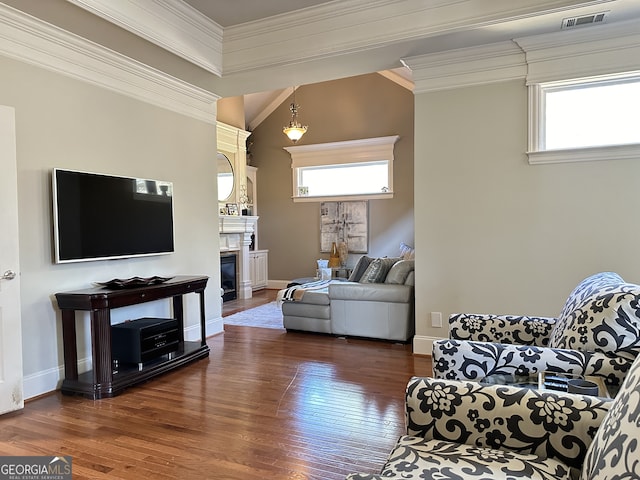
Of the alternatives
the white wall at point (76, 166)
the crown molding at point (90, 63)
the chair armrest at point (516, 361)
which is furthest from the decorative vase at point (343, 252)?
the chair armrest at point (516, 361)

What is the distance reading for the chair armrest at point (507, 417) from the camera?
1.37 metres

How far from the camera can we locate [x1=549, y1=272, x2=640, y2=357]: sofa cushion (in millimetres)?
1685

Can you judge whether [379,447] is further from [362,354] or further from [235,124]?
[235,124]

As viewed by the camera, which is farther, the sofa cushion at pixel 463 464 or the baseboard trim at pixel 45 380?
the baseboard trim at pixel 45 380

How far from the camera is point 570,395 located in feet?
4.73

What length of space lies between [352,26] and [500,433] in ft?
11.3

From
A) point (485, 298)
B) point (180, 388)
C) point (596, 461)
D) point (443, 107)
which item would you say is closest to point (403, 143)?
point (443, 107)

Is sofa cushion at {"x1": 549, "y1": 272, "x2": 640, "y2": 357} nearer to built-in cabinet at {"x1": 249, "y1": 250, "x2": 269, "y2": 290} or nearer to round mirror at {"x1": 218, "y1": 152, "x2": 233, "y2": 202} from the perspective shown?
round mirror at {"x1": 218, "y1": 152, "x2": 233, "y2": 202}

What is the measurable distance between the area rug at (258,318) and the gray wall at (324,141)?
2.15 m

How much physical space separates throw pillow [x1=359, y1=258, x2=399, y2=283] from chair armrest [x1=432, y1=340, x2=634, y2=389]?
283 cm

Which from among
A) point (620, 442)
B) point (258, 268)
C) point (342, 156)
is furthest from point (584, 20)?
point (258, 268)

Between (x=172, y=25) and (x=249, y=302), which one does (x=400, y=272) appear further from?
(x=249, y=302)

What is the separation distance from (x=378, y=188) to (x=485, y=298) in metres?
4.34

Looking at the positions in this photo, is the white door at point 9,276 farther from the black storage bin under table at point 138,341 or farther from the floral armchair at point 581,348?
the floral armchair at point 581,348
